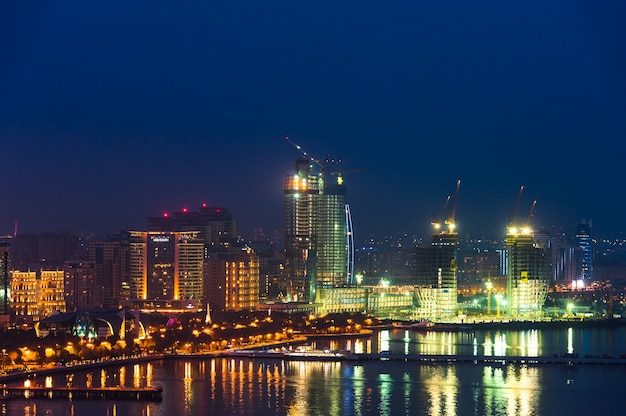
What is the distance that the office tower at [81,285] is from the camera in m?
41.6

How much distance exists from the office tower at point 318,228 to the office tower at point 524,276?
16.5 ft

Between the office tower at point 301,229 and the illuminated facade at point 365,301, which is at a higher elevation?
the office tower at point 301,229

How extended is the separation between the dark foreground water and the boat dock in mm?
264

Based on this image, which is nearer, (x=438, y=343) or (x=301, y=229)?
(x=438, y=343)

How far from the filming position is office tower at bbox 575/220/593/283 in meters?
59.2

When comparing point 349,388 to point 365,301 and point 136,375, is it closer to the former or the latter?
point 136,375

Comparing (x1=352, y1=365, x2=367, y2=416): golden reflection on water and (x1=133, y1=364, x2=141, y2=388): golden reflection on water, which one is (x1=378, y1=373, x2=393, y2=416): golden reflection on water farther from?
(x1=133, y1=364, x2=141, y2=388): golden reflection on water

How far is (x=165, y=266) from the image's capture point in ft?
135

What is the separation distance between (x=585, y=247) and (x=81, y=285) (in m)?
24.9

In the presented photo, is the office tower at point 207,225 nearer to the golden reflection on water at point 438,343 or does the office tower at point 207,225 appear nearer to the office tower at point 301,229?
the office tower at point 301,229

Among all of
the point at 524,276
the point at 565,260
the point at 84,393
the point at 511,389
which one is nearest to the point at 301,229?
the point at 524,276

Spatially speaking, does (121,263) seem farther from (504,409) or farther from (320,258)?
(504,409)

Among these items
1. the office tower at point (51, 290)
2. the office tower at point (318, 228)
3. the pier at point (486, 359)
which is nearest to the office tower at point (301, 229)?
the office tower at point (318, 228)

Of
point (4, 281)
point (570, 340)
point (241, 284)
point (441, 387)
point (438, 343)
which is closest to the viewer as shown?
point (441, 387)
